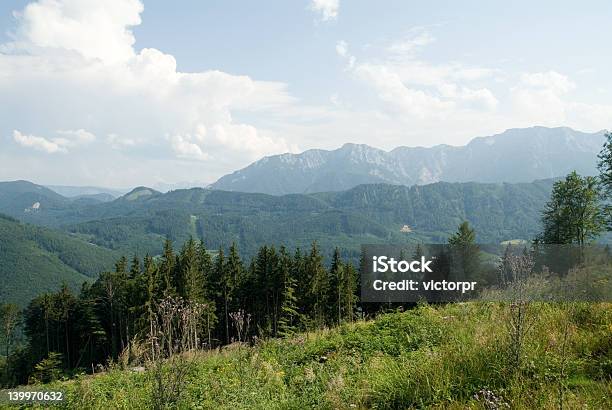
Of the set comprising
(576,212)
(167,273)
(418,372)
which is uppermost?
(576,212)

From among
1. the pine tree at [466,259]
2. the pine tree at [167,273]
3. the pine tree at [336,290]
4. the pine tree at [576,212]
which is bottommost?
the pine tree at [336,290]

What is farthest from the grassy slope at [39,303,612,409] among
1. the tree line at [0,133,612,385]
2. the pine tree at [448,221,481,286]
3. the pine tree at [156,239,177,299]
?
the pine tree at [156,239,177,299]

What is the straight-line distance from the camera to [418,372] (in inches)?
211

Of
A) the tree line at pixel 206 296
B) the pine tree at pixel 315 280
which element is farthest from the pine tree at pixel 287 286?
the pine tree at pixel 315 280

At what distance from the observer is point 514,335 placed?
5043 mm

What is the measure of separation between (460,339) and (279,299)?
143ft

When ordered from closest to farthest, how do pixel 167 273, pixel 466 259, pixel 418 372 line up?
pixel 418 372 → pixel 466 259 → pixel 167 273

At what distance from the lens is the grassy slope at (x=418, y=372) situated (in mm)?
4707

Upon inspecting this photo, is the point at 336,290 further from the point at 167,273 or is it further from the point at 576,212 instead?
the point at 576,212

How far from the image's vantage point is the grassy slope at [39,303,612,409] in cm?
471

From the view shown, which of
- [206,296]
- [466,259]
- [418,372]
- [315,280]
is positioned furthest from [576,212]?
[206,296]

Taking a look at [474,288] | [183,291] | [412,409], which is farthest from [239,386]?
[183,291]

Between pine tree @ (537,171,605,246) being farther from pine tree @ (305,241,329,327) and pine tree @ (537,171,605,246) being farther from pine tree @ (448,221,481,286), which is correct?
pine tree @ (305,241,329,327)

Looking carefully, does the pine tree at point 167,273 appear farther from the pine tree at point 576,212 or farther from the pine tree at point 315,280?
the pine tree at point 576,212
